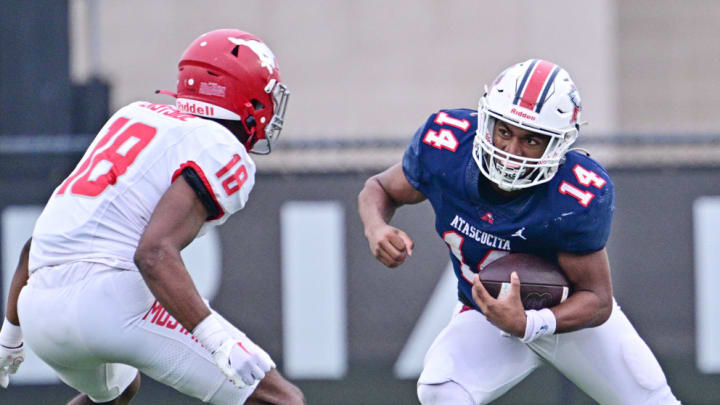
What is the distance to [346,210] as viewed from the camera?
20.5 ft

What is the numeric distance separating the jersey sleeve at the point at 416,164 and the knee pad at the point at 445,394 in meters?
0.79

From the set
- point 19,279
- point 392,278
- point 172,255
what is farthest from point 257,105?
point 392,278

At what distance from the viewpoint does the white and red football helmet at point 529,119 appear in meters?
3.80

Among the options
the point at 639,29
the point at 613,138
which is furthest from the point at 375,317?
the point at 639,29

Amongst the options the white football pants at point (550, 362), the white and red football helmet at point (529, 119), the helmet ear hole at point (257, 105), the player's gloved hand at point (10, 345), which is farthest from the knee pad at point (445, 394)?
the player's gloved hand at point (10, 345)

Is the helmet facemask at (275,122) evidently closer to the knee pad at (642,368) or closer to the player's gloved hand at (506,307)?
the player's gloved hand at (506,307)

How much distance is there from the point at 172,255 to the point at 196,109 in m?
0.76

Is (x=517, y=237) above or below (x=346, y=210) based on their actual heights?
above

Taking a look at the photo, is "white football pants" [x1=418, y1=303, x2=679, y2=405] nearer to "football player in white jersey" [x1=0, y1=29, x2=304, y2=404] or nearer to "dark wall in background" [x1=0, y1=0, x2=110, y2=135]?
"football player in white jersey" [x1=0, y1=29, x2=304, y2=404]

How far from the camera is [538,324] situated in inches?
147

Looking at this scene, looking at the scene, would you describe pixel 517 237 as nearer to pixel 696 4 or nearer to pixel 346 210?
pixel 346 210

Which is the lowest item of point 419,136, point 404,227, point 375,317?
point 375,317

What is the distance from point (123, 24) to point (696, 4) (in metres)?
5.87

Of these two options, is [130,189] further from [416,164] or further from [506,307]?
[506,307]
